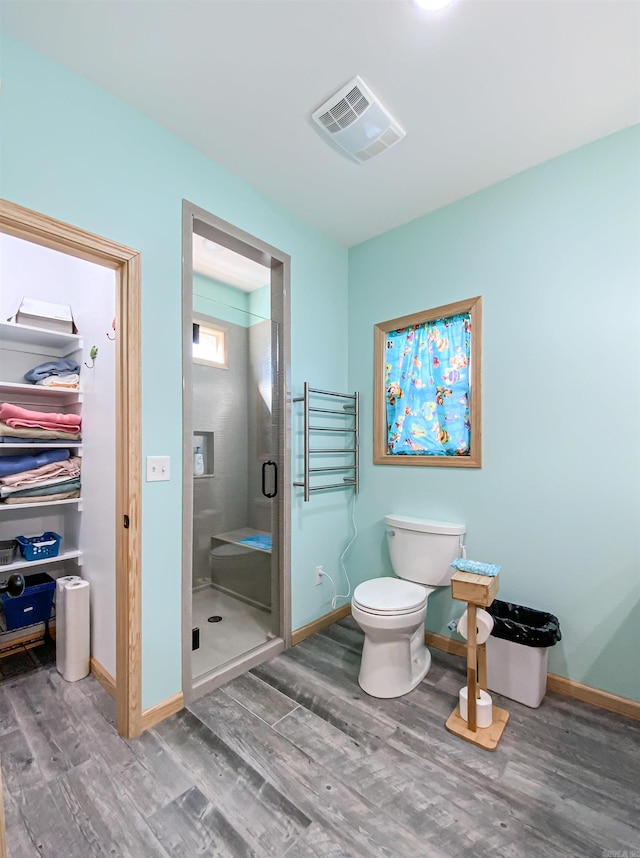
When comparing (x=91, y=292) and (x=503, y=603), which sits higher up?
(x=91, y=292)

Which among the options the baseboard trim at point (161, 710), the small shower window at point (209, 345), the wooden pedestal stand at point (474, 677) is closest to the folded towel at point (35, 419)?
the small shower window at point (209, 345)

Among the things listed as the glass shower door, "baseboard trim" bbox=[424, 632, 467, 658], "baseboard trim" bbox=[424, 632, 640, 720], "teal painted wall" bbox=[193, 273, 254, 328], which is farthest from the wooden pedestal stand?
"teal painted wall" bbox=[193, 273, 254, 328]

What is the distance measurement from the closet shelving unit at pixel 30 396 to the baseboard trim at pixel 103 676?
0.59 meters

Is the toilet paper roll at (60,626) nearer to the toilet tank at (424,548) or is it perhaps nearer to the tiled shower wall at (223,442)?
the tiled shower wall at (223,442)

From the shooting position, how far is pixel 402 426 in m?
2.56

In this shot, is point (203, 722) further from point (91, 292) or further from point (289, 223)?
point (289, 223)

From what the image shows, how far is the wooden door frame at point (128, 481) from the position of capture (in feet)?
5.32

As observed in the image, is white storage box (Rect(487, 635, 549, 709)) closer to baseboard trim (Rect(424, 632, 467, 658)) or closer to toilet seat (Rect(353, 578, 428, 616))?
baseboard trim (Rect(424, 632, 467, 658))

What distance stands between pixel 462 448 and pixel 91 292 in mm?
2373

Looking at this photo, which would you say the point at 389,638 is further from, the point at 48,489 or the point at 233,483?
the point at 48,489

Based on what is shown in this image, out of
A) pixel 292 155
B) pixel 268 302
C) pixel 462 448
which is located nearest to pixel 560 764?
pixel 462 448

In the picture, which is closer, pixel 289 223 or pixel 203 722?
pixel 203 722

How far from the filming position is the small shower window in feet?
6.50

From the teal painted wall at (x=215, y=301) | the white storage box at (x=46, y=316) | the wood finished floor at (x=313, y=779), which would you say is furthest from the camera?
the white storage box at (x=46, y=316)
